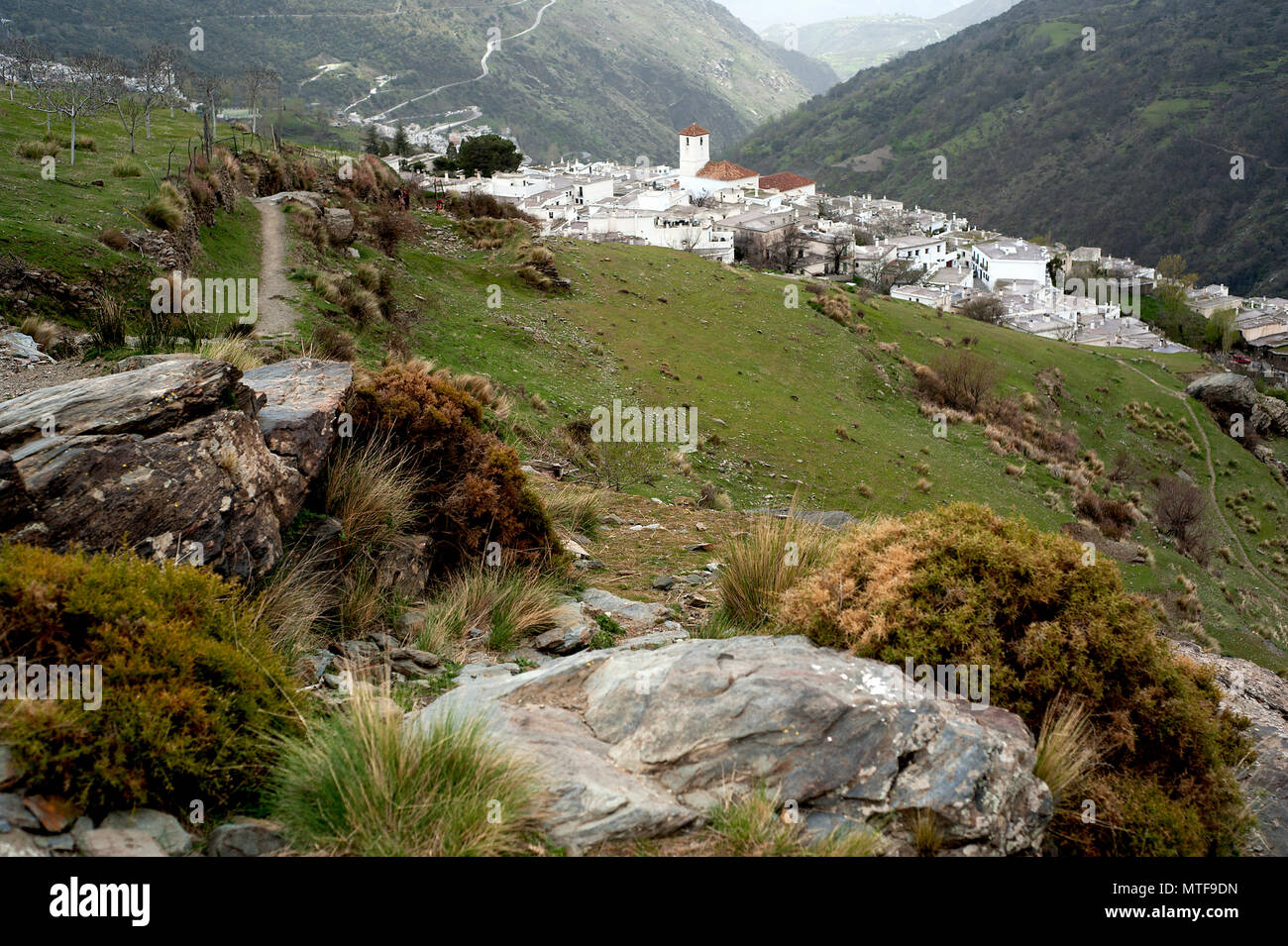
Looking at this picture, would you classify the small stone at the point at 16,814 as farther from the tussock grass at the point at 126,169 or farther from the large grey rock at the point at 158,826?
the tussock grass at the point at 126,169

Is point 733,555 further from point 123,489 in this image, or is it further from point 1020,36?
point 1020,36

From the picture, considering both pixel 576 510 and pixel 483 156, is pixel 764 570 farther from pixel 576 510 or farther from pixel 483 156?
pixel 483 156

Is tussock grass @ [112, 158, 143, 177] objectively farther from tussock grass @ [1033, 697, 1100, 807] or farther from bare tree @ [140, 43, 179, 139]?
tussock grass @ [1033, 697, 1100, 807]

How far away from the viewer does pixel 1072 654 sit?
4754 mm

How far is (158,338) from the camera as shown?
1062cm

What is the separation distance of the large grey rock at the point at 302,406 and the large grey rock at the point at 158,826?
3.59 meters

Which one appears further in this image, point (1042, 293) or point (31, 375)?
point (1042, 293)

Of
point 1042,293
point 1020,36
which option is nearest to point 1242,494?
point 1042,293

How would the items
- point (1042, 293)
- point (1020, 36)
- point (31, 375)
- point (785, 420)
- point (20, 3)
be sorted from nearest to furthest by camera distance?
point (31, 375), point (785, 420), point (1042, 293), point (20, 3), point (1020, 36)

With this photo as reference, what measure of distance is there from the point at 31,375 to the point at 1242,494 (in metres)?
41.2

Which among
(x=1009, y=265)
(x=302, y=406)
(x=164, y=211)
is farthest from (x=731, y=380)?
(x=1009, y=265)

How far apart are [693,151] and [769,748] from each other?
340 feet

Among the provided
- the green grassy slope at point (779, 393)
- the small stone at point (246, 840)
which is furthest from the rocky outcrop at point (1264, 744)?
the green grassy slope at point (779, 393)

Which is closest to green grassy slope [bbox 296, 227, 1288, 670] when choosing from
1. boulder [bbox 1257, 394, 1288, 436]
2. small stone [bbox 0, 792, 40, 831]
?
boulder [bbox 1257, 394, 1288, 436]
